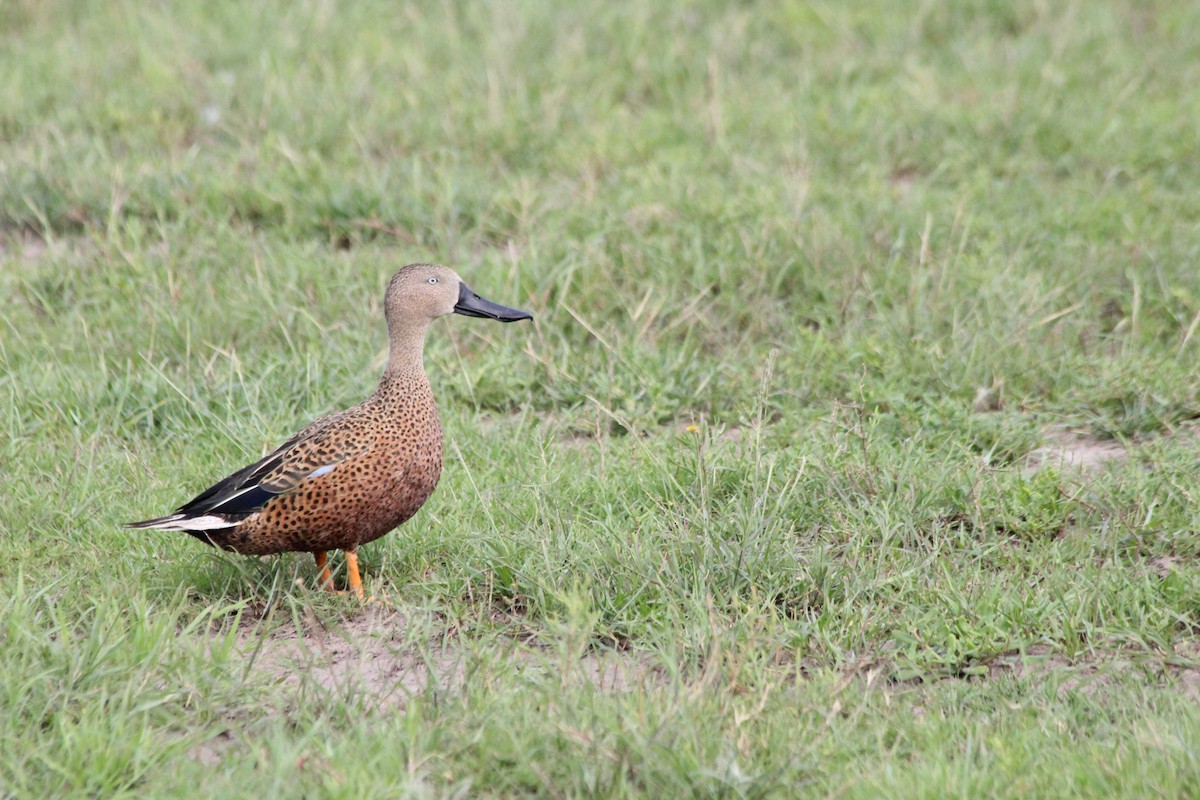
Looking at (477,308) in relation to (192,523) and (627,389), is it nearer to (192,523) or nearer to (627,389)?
(627,389)

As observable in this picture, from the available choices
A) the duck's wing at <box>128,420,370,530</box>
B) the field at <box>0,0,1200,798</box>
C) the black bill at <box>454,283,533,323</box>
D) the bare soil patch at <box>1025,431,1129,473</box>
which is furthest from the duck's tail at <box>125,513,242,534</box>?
the bare soil patch at <box>1025,431,1129,473</box>

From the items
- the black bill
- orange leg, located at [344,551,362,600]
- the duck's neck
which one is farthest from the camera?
the black bill

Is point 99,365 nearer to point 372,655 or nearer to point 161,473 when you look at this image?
point 161,473

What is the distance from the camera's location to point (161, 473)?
15.5 ft

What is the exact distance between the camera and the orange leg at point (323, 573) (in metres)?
4.09

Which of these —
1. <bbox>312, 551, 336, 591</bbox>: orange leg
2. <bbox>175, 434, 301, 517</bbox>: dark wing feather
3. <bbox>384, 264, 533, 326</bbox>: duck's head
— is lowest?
<bbox>312, 551, 336, 591</bbox>: orange leg

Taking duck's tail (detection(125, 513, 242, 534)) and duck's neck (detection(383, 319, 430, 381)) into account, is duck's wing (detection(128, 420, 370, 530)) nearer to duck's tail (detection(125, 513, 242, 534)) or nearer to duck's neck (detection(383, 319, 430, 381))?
duck's tail (detection(125, 513, 242, 534))

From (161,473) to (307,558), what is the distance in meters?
0.73

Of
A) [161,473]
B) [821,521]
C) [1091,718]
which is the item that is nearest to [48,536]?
[161,473]

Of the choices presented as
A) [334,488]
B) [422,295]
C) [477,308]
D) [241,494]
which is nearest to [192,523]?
[241,494]

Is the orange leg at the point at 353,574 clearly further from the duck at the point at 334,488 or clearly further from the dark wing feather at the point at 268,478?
the dark wing feather at the point at 268,478

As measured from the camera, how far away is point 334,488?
12.6 ft

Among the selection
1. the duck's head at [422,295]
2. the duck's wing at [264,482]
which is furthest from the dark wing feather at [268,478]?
the duck's head at [422,295]

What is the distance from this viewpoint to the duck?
12.7 feet
